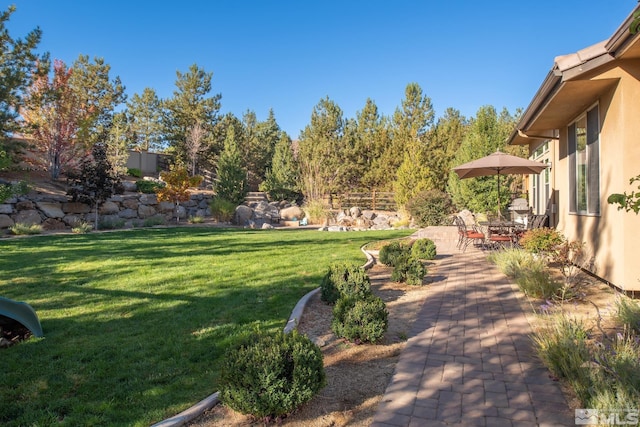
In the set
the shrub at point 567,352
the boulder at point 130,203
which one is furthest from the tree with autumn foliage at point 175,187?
the shrub at point 567,352

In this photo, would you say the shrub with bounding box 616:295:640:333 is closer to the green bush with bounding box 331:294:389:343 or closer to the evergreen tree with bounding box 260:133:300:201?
the green bush with bounding box 331:294:389:343

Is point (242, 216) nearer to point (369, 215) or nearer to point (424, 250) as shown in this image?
point (369, 215)

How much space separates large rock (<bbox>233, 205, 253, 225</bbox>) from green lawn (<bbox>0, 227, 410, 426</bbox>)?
9891 millimetres

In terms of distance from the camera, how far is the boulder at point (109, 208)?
1644 cm

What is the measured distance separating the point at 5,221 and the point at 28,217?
0.75 meters

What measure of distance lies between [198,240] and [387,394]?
939 cm

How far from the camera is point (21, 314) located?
357 cm

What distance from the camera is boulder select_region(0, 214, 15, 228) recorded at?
13.1m

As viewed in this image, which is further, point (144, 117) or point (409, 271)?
point (144, 117)

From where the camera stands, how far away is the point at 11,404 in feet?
8.24

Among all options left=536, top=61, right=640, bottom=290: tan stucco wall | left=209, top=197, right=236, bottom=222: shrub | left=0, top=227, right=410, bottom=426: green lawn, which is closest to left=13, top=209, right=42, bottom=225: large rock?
left=0, top=227, right=410, bottom=426: green lawn

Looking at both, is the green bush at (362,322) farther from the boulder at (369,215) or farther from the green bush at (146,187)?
the green bush at (146,187)

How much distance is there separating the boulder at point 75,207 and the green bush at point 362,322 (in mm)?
15156

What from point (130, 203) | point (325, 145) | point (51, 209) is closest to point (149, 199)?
point (130, 203)
